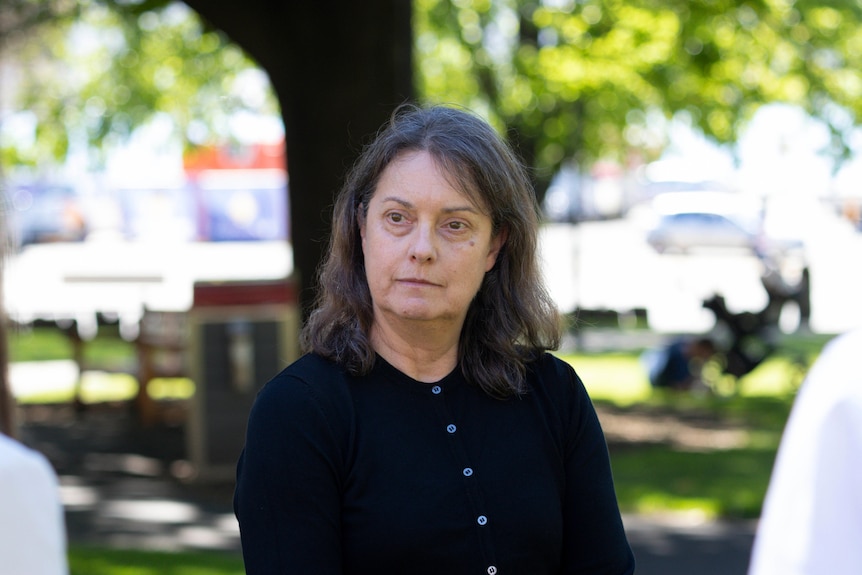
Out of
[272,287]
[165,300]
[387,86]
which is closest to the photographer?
[387,86]

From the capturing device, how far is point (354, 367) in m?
2.36

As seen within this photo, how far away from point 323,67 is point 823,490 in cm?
600

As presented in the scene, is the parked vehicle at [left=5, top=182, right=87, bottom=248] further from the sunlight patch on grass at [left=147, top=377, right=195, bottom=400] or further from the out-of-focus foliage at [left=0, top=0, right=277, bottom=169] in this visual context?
the sunlight patch on grass at [left=147, top=377, right=195, bottom=400]

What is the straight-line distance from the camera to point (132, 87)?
603 inches

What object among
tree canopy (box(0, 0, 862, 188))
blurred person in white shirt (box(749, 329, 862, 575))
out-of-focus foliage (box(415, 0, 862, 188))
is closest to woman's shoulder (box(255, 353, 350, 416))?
blurred person in white shirt (box(749, 329, 862, 575))

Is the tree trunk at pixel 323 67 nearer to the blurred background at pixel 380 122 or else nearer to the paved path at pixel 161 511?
the blurred background at pixel 380 122

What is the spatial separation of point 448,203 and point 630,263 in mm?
28784

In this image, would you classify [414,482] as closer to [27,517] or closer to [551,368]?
[551,368]

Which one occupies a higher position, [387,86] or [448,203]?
[387,86]

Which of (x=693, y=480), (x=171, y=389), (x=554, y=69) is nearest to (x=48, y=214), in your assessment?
(x=171, y=389)

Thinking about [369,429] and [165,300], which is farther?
[165,300]

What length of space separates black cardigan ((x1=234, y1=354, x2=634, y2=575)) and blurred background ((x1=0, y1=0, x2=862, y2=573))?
0.56m

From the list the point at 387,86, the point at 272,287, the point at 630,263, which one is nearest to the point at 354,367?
the point at 387,86

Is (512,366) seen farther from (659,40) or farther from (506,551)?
(659,40)
